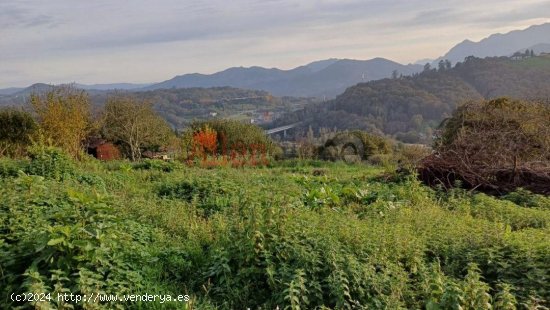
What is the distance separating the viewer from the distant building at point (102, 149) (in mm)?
21391

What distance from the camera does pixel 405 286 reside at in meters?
4.01

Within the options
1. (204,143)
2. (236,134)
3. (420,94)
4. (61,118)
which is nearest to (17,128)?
(61,118)

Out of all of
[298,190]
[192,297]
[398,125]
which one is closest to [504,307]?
[192,297]

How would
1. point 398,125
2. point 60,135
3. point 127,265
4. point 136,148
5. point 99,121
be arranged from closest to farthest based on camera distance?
point 127,265, point 60,135, point 99,121, point 136,148, point 398,125

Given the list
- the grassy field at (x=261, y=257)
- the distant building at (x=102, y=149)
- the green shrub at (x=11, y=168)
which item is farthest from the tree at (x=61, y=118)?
the grassy field at (x=261, y=257)

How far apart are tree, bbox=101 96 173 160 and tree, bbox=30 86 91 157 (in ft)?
15.3

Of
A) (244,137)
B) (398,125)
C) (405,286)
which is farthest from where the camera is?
(398,125)

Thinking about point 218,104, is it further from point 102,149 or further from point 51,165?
point 51,165

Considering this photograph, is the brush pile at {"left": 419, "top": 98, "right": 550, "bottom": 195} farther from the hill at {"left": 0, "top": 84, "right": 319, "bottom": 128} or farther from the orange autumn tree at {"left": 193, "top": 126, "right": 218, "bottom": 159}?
the hill at {"left": 0, "top": 84, "right": 319, "bottom": 128}

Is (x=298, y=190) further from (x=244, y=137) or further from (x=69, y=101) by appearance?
(x=244, y=137)

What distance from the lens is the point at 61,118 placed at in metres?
17.0

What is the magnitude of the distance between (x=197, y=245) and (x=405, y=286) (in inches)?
95.3

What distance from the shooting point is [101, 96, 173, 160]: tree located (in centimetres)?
2388

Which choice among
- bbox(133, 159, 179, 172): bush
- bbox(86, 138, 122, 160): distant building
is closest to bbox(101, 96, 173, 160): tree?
bbox(86, 138, 122, 160): distant building
